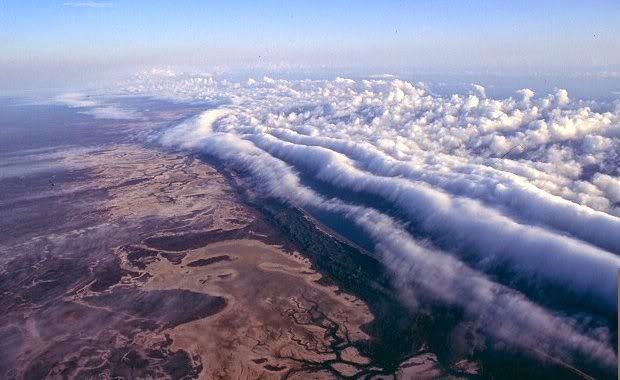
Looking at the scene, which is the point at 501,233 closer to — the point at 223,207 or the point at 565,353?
the point at 565,353

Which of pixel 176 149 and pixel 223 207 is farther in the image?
pixel 176 149

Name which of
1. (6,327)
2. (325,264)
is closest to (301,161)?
(325,264)

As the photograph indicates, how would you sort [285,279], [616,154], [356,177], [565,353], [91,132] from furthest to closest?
1. [91,132]
2. [616,154]
3. [356,177]
4. [285,279]
5. [565,353]

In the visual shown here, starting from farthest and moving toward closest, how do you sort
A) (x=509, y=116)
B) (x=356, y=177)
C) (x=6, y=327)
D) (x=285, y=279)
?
(x=509, y=116), (x=356, y=177), (x=285, y=279), (x=6, y=327)

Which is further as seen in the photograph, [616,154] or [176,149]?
[176,149]

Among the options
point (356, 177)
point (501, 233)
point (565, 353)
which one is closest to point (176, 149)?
point (356, 177)

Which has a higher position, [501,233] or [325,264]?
[501,233]

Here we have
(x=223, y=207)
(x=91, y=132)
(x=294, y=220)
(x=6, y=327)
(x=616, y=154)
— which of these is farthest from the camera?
(x=91, y=132)

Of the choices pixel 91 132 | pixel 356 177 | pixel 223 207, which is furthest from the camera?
pixel 91 132

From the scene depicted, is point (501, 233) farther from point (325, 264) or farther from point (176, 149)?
point (176, 149)
